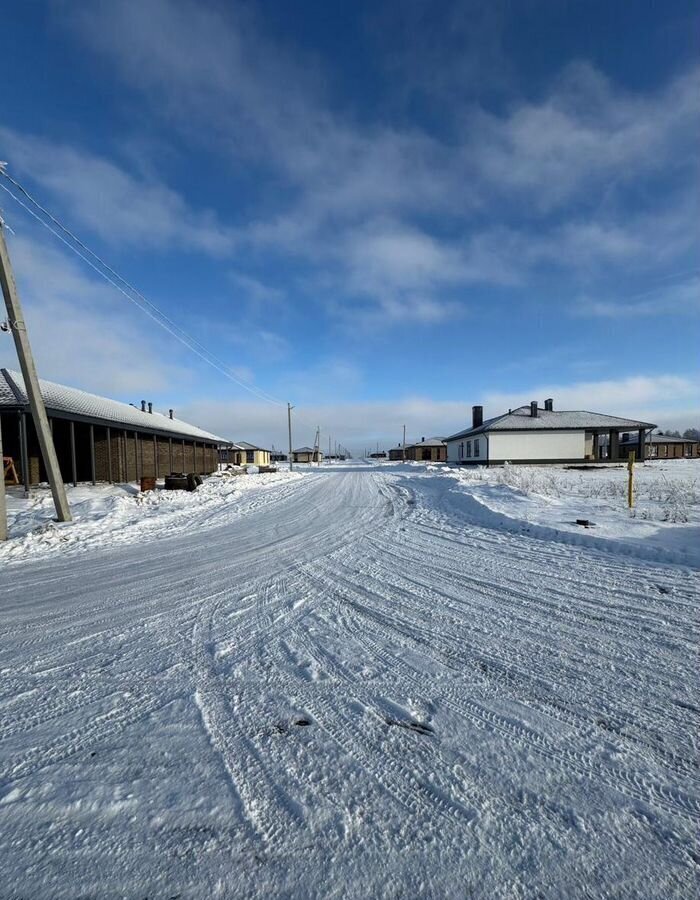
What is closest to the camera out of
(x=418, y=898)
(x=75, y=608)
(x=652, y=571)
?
(x=418, y=898)

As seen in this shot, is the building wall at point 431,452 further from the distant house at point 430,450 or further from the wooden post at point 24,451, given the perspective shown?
the wooden post at point 24,451

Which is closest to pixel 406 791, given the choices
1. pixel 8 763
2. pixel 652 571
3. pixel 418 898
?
pixel 418 898

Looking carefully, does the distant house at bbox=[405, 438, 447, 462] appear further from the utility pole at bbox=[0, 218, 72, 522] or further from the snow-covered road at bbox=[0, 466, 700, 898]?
the snow-covered road at bbox=[0, 466, 700, 898]

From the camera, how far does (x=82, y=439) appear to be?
19.9 m

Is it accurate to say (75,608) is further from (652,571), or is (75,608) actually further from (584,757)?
(652,571)

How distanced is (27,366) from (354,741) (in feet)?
34.9

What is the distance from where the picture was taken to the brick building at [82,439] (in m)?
15.5

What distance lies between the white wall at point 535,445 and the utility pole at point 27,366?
31.5 meters

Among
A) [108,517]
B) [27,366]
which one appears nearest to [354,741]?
[108,517]

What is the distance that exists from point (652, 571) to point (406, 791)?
492cm

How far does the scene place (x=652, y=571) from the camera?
526 cm

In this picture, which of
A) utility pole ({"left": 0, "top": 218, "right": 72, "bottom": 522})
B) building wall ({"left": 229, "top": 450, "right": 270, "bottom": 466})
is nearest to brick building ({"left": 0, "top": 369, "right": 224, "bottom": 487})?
utility pole ({"left": 0, "top": 218, "right": 72, "bottom": 522})

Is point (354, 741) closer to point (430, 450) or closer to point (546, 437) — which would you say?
point (546, 437)

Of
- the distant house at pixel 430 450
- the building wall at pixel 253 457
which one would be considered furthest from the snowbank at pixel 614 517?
the distant house at pixel 430 450
